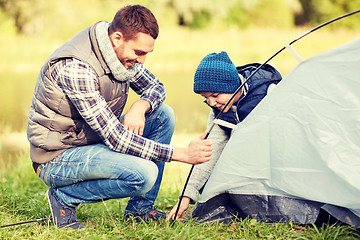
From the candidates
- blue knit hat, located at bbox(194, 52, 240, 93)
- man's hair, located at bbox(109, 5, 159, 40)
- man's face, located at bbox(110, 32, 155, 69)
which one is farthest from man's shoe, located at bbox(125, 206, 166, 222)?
man's hair, located at bbox(109, 5, 159, 40)

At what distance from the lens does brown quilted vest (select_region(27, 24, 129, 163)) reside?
2588 millimetres

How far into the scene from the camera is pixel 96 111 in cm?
251

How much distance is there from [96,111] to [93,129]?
13cm

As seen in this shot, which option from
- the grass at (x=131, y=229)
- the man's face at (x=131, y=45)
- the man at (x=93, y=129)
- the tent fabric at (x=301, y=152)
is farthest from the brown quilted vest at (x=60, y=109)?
the tent fabric at (x=301, y=152)

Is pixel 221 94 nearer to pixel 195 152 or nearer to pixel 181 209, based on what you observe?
pixel 195 152

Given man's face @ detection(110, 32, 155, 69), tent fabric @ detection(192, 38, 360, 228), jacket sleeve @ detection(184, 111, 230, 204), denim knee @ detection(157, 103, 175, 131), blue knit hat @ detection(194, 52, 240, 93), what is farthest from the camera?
denim knee @ detection(157, 103, 175, 131)

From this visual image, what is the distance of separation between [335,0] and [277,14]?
3.95 meters

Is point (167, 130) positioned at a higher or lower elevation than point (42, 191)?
higher

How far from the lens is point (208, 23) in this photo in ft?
80.8

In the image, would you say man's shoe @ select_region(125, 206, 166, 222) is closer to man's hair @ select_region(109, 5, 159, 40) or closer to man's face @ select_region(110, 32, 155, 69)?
man's face @ select_region(110, 32, 155, 69)

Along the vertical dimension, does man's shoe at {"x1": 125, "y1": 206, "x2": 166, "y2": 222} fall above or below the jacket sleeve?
below

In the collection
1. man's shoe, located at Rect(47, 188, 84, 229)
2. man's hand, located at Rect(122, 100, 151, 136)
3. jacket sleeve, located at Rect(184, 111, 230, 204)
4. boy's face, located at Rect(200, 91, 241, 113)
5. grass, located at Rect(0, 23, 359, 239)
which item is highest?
boy's face, located at Rect(200, 91, 241, 113)

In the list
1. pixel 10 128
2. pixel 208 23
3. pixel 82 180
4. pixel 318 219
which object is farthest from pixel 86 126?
pixel 208 23

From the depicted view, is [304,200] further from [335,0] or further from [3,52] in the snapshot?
[335,0]
